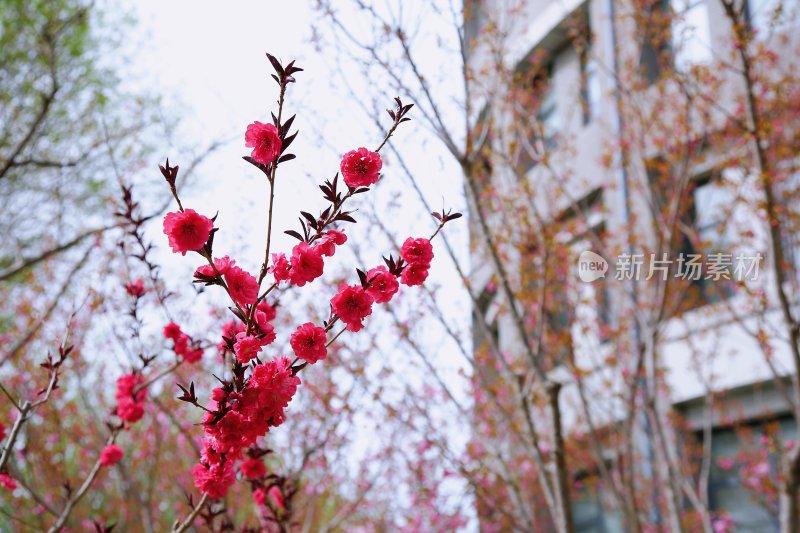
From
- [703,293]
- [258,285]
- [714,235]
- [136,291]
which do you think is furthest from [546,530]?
[258,285]

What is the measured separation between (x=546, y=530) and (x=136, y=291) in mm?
8336

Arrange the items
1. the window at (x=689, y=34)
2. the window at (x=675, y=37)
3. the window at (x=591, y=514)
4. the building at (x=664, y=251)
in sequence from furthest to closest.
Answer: the window at (x=591, y=514)
the window at (x=675, y=37)
the window at (x=689, y=34)
the building at (x=664, y=251)

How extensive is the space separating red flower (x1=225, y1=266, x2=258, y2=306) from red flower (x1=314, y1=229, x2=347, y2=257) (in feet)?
0.66

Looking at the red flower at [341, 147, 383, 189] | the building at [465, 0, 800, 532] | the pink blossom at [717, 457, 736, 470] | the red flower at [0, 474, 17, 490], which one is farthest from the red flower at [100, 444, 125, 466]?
the pink blossom at [717, 457, 736, 470]

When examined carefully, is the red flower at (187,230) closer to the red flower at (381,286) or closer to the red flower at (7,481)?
the red flower at (381,286)

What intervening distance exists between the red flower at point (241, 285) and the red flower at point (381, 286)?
0.33 metres

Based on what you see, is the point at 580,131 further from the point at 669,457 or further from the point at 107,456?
the point at 107,456

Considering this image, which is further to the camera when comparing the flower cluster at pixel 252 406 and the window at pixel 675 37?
the window at pixel 675 37

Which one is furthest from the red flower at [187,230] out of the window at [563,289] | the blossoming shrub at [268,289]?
the window at [563,289]

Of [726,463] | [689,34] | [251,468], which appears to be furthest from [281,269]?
[726,463]

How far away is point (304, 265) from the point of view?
2045mm

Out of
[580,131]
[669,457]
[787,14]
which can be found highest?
[580,131]

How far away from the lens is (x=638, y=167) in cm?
747

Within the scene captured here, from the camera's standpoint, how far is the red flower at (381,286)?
2.21 metres
